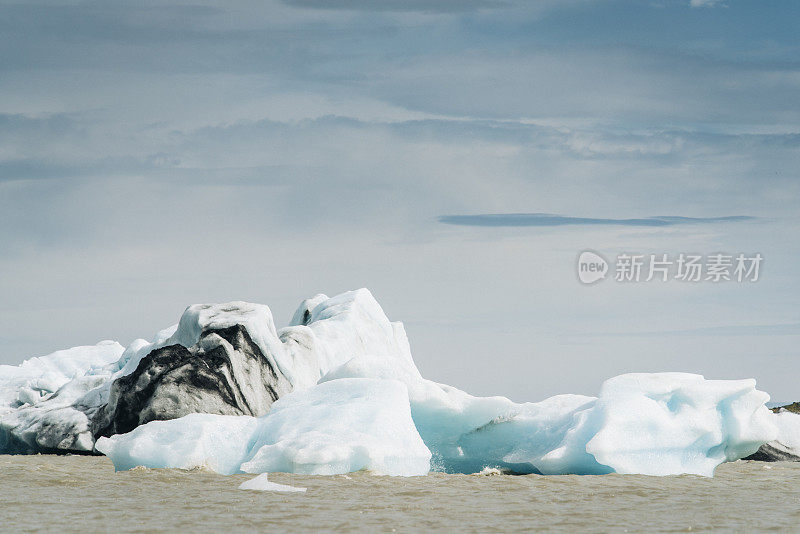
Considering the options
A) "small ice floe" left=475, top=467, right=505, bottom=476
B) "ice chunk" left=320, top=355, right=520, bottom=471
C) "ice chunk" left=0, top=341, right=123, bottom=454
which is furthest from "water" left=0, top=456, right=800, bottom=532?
"ice chunk" left=0, top=341, right=123, bottom=454

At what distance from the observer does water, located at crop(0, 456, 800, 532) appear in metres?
7.01

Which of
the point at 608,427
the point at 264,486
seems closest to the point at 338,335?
the point at 608,427

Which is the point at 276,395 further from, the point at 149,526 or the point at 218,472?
the point at 149,526

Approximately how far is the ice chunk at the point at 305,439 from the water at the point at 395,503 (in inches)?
10.9

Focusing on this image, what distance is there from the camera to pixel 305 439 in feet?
36.1

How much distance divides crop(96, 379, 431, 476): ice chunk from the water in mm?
277

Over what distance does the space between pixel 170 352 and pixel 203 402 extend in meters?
1.47

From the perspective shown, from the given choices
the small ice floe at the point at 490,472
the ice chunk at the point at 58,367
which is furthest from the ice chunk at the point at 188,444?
the ice chunk at the point at 58,367

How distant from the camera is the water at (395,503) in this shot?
23.0ft

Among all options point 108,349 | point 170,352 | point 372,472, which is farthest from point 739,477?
point 108,349

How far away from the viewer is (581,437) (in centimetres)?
1166

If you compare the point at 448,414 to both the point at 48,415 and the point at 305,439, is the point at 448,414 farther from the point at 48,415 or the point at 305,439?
the point at 48,415

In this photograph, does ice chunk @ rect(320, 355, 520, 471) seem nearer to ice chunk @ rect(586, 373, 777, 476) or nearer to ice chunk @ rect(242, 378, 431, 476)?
ice chunk @ rect(242, 378, 431, 476)

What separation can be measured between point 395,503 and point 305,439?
292 centimetres
